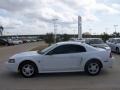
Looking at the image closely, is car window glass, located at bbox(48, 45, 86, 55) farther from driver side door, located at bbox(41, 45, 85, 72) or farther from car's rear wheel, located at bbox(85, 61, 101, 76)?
car's rear wheel, located at bbox(85, 61, 101, 76)

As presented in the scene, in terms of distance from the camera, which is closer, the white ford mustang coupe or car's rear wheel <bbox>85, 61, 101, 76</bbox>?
the white ford mustang coupe

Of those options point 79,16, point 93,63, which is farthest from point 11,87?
point 79,16

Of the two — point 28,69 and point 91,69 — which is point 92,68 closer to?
point 91,69

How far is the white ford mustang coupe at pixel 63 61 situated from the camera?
32.6 feet

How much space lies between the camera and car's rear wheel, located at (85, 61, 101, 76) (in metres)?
10.1

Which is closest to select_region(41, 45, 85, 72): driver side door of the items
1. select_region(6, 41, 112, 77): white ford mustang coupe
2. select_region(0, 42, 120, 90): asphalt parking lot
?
select_region(6, 41, 112, 77): white ford mustang coupe

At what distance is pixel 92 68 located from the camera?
10164mm

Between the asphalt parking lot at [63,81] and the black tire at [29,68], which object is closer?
the asphalt parking lot at [63,81]

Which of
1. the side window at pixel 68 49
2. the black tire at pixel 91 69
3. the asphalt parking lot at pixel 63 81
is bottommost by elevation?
the asphalt parking lot at pixel 63 81

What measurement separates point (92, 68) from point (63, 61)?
4.21ft

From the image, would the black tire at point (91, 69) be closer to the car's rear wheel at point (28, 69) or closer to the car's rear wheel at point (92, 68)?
the car's rear wheel at point (92, 68)

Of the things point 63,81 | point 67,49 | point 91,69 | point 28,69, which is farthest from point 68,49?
point 28,69

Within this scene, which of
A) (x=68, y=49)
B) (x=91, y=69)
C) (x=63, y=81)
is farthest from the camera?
(x=68, y=49)

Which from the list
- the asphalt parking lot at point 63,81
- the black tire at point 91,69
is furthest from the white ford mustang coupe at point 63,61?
the asphalt parking lot at point 63,81
